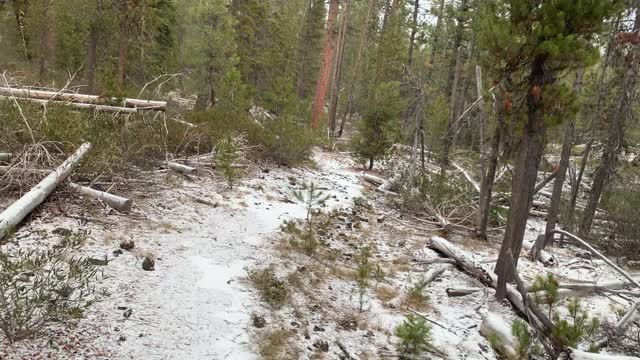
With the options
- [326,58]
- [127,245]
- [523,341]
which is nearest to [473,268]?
[523,341]

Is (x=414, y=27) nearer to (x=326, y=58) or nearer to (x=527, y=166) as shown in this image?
(x=326, y=58)

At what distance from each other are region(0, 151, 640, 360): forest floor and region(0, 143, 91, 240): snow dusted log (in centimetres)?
18

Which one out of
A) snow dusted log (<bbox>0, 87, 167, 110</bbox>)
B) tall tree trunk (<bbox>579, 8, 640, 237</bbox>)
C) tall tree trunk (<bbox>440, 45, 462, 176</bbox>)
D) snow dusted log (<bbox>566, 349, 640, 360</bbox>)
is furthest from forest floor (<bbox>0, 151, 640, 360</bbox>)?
tall tree trunk (<bbox>579, 8, 640, 237</bbox>)

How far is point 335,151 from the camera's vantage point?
60.4 ft

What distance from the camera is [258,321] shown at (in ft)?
13.7

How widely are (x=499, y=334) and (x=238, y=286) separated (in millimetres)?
3062

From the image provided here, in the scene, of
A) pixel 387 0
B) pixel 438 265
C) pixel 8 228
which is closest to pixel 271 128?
pixel 438 265

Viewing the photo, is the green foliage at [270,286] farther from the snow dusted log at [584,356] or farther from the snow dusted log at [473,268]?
the snow dusted log at [473,268]

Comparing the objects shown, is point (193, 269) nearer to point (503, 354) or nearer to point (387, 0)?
point (503, 354)

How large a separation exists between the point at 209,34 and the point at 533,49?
32.3 feet

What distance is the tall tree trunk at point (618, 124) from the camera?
8484mm

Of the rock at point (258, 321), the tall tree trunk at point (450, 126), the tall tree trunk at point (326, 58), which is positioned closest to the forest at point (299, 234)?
the rock at point (258, 321)

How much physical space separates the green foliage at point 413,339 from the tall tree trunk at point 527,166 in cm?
200

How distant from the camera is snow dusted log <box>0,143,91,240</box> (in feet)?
14.1
